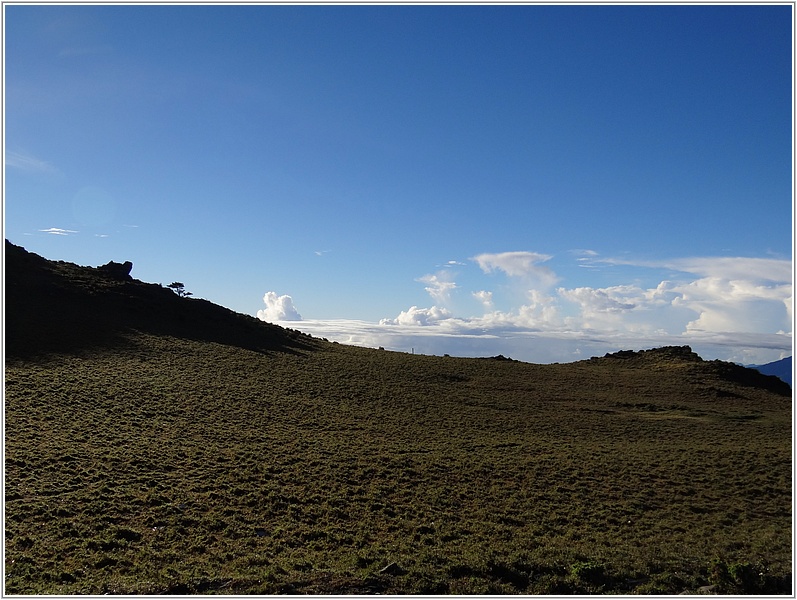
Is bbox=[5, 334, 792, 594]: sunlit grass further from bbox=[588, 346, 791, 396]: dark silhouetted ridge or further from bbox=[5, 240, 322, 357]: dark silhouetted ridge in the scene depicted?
bbox=[588, 346, 791, 396]: dark silhouetted ridge

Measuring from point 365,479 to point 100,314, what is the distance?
55.7 m

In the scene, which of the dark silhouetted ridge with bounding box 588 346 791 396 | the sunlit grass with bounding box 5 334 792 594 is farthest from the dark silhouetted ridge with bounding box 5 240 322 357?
the dark silhouetted ridge with bounding box 588 346 791 396

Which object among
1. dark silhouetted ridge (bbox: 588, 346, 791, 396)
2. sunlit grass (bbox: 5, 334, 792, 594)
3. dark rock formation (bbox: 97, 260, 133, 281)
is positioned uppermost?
dark rock formation (bbox: 97, 260, 133, 281)

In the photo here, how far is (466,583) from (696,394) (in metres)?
51.0

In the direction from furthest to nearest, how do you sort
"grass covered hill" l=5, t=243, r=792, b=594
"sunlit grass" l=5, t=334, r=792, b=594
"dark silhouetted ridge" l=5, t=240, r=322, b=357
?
1. "dark silhouetted ridge" l=5, t=240, r=322, b=357
2. "grass covered hill" l=5, t=243, r=792, b=594
3. "sunlit grass" l=5, t=334, r=792, b=594

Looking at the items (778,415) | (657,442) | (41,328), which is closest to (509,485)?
(657,442)

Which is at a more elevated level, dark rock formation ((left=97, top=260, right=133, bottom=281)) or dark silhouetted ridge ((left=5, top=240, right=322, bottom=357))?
dark rock formation ((left=97, top=260, right=133, bottom=281))

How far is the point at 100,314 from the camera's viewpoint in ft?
220

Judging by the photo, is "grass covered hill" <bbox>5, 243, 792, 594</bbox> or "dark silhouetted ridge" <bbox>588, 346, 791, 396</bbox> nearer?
"grass covered hill" <bbox>5, 243, 792, 594</bbox>

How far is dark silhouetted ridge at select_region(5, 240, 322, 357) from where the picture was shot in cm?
5475

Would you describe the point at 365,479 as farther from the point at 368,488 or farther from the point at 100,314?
the point at 100,314

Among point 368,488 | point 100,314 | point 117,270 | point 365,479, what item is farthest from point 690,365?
point 117,270

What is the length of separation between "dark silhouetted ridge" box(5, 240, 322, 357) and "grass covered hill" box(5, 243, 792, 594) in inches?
36.0

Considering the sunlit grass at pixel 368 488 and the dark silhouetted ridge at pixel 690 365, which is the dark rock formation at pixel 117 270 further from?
the dark silhouetted ridge at pixel 690 365
